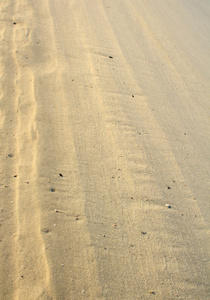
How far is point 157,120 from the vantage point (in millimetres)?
2600

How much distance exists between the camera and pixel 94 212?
1.82 m

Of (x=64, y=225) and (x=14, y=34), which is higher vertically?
(x=14, y=34)

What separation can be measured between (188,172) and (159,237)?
61cm

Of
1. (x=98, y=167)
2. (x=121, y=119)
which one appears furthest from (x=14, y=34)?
(x=98, y=167)

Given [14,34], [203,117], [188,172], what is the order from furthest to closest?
1. [14,34]
2. [203,117]
3. [188,172]

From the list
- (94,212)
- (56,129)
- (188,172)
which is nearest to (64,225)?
(94,212)

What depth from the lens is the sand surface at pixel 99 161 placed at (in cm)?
159

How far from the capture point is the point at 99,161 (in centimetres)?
213

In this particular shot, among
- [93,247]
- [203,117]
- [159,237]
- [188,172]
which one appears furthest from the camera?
[203,117]

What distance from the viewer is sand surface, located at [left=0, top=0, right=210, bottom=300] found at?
5.21 ft

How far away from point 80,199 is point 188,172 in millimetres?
804

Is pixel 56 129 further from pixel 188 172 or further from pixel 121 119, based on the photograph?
pixel 188 172

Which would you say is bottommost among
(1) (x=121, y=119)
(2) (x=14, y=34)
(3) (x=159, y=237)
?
(3) (x=159, y=237)

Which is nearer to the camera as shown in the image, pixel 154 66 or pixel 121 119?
pixel 121 119
